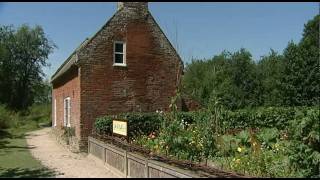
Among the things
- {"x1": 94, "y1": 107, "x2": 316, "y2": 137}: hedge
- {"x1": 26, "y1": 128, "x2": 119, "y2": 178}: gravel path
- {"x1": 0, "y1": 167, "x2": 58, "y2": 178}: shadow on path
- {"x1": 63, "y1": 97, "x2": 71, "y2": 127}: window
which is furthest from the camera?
{"x1": 63, "y1": 97, "x2": 71, "y2": 127}: window

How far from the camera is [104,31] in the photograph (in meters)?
25.3

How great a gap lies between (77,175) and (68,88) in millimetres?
14142

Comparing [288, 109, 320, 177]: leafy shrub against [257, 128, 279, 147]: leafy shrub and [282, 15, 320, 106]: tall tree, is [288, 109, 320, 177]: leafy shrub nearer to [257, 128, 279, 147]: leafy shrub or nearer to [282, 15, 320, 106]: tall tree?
[257, 128, 279, 147]: leafy shrub

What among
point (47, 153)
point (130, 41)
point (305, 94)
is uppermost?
point (130, 41)

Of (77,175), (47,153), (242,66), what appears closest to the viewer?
(77,175)

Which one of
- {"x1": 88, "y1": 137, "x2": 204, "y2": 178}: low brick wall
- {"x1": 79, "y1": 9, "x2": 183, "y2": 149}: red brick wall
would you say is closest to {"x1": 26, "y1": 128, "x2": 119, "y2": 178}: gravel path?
{"x1": 88, "y1": 137, "x2": 204, "y2": 178}: low brick wall

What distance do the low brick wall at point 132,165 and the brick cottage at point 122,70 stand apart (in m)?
4.67

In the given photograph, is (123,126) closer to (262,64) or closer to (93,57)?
(93,57)

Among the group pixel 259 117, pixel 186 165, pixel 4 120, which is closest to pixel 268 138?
pixel 259 117

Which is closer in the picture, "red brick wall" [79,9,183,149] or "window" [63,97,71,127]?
"red brick wall" [79,9,183,149]

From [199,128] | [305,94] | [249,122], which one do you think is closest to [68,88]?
[249,122]

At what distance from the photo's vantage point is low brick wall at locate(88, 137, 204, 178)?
1139 centimetres

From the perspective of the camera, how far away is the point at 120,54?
1024 inches

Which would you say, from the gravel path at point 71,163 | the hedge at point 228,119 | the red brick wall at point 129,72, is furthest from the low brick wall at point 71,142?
the hedge at point 228,119
